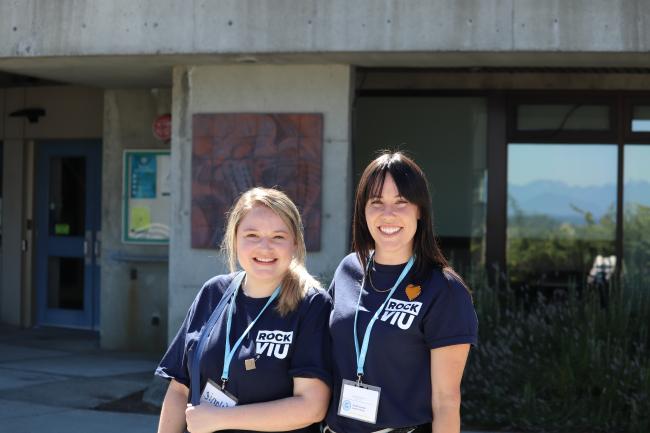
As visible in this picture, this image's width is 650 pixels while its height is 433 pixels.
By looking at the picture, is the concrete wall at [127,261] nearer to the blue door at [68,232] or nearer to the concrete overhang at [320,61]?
the concrete overhang at [320,61]

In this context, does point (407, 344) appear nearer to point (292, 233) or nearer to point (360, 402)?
point (360, 402)

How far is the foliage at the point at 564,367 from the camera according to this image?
6.32m

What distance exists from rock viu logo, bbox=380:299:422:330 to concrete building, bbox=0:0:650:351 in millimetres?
4568

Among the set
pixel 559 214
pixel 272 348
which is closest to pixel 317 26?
pixel 559 214

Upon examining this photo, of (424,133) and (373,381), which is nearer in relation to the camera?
(373,381)

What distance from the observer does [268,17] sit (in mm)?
7281

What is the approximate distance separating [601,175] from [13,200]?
687 cm

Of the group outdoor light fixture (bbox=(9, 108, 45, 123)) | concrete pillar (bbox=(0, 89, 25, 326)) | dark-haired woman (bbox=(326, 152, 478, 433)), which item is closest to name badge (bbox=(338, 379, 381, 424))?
dark-haired woman (bbox=(326, 152, 478, 433))

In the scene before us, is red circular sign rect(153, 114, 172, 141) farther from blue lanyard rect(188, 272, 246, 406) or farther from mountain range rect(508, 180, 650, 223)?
blue lanyard rect(188, 272, 246, 406)

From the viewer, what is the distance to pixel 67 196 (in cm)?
1140

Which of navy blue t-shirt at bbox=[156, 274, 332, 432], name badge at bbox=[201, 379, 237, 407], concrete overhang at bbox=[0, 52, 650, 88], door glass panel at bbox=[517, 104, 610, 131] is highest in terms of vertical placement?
→ concrete overhang at bbox=[0, 52, 650, 88]

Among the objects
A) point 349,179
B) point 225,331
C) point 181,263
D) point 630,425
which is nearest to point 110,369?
point 181,263

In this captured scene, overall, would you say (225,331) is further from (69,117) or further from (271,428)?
(69,117)

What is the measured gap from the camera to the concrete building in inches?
282
